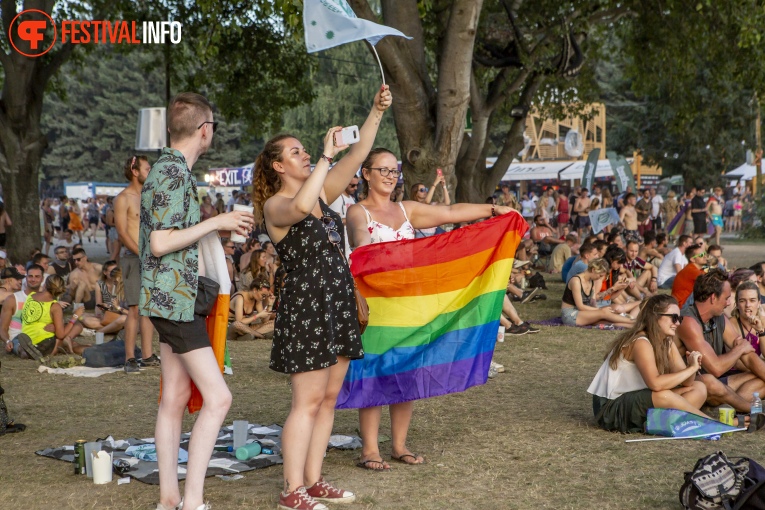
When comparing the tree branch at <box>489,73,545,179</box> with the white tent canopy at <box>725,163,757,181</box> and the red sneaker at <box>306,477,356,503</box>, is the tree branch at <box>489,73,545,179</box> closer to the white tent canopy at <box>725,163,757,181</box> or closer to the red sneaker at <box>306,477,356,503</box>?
the red sneaker at <box>306,477,356,503</box>

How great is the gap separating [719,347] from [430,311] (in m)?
2.83

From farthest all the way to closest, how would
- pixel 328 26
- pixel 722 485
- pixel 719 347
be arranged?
pixel 719 347 < pixel 328 26 < pixel 722 485

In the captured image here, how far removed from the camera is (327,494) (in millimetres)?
4551

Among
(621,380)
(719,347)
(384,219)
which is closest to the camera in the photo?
(384,219)

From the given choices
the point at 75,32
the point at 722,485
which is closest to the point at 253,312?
the point at 722,485

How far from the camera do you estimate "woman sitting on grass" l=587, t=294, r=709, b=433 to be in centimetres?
599

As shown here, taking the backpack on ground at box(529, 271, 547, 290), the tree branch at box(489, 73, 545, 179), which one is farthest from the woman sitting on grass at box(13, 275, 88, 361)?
the tree branch at box(489, 73, 545, 179)

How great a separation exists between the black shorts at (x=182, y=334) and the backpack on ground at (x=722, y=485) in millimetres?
2373

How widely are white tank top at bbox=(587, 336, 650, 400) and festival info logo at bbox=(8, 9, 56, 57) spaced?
41.6 ft

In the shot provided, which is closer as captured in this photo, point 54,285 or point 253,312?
point 54,285

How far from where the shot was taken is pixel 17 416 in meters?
6.71

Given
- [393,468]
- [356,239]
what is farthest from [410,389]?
Answer: [356,239]

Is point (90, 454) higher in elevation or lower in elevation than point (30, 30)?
lower

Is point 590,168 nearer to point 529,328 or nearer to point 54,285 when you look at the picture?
point 529,328
